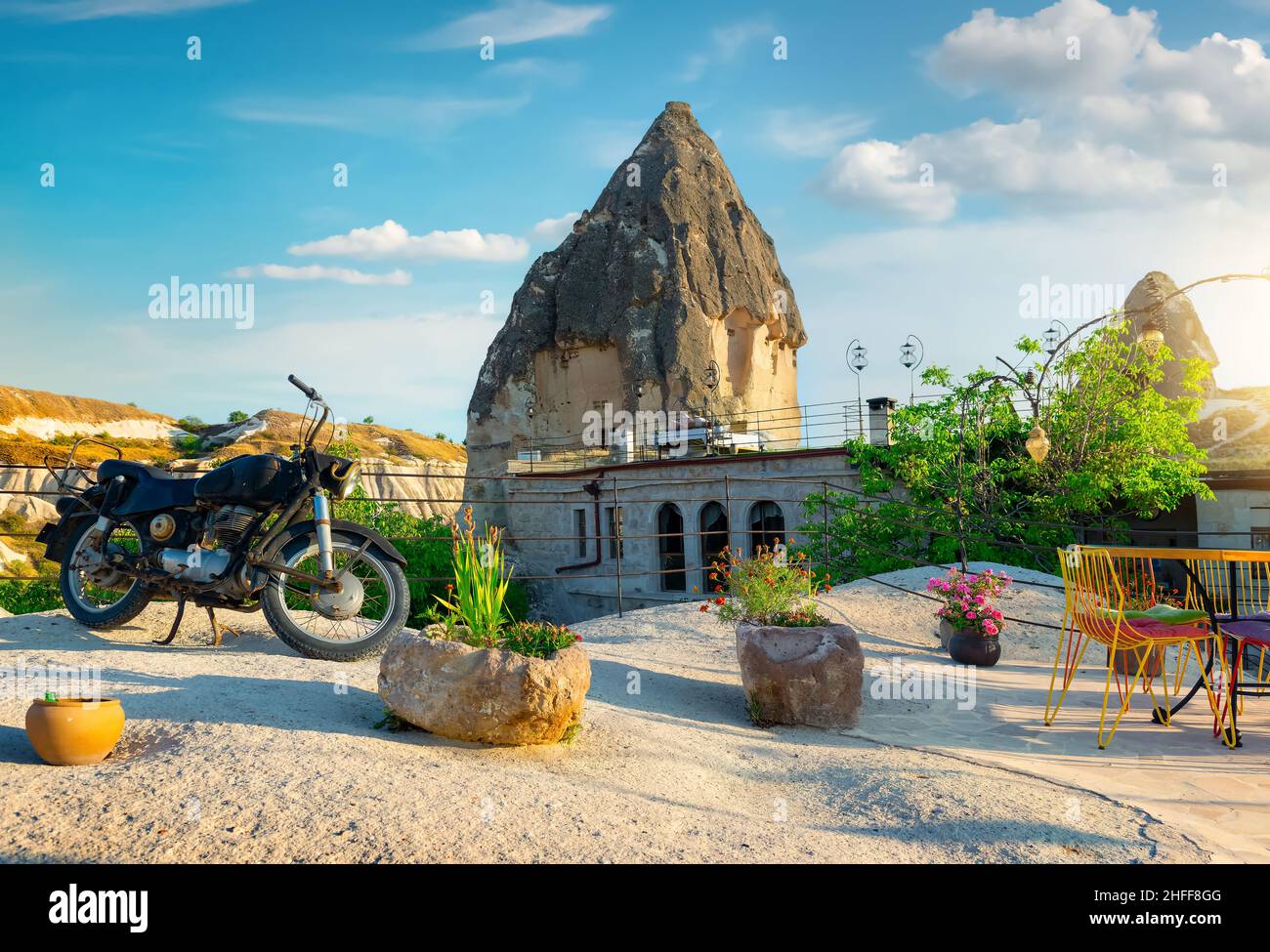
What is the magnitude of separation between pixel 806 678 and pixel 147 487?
4659mm

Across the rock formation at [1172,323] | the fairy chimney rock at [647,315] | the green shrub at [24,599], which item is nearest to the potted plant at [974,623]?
the rock formation at [1172,323]

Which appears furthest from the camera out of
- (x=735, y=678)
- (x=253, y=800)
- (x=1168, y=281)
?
(x=1168, y=281)

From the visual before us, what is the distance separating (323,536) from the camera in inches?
224

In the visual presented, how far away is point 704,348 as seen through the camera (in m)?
33.8

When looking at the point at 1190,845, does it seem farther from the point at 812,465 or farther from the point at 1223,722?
the point at 812,465

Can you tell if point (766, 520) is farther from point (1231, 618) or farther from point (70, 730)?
point (70, 730)

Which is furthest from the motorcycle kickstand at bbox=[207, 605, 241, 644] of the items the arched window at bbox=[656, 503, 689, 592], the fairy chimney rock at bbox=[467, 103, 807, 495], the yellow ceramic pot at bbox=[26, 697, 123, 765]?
the fairy chimney rock at bbox=[467, 103, 807, 495]

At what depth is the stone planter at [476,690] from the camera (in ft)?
14.4

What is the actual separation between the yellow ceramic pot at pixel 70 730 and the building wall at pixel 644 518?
51.4ft

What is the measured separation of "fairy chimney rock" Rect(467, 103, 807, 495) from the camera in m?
33.9

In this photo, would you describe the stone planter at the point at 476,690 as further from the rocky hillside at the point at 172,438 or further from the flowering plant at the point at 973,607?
the rocky hillside at the point at 172,438

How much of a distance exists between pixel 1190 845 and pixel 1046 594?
24.7 feet

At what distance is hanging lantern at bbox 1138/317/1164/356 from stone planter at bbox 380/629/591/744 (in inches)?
492
